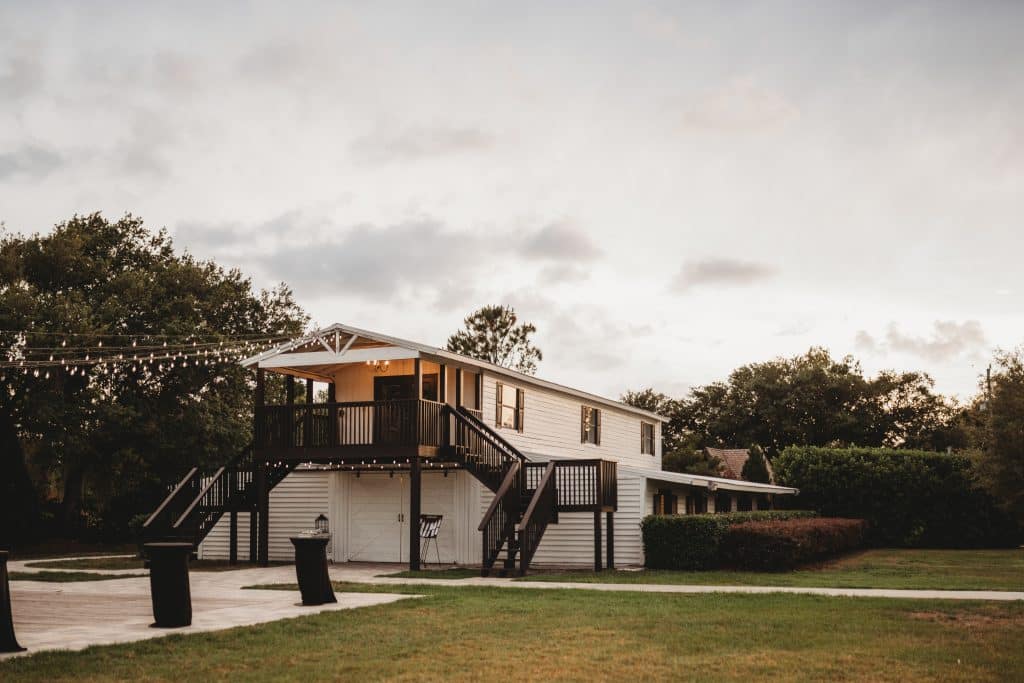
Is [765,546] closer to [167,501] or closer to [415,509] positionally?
[415,509]

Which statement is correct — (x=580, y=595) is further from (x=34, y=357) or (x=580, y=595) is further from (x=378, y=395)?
(x=34, y=357)

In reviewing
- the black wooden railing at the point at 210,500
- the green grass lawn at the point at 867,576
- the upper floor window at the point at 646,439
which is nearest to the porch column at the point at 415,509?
Answer: the green grass lawn at the point at 867,576

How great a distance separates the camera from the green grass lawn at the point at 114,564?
23234 mm

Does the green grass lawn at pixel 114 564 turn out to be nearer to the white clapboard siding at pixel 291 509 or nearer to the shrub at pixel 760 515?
the white clapboard siding at pixel 291 509

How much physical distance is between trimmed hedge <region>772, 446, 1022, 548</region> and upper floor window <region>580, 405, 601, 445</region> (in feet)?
24.2

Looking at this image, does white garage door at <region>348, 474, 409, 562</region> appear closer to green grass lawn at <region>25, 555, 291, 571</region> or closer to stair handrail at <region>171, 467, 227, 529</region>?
green grass lawn at <region>25, 555, 291, 571</region>

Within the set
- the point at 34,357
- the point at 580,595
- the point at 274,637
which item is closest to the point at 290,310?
the point at 34,357

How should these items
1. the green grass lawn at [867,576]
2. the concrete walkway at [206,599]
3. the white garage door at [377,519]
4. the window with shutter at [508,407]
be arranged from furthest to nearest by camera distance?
the window with shutter at [508,407] → the white garage door at [377,519] → the green grass lawn at [867,576] → the concrete walkway at [206,599]

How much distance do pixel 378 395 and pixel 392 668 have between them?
55.3 feet

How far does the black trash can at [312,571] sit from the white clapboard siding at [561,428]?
472 inches

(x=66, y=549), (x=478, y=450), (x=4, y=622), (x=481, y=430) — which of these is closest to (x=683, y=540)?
(x=478, y=450)

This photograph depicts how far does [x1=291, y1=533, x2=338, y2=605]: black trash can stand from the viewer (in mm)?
13797

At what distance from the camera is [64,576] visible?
20.5m

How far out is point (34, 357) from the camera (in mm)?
32188
